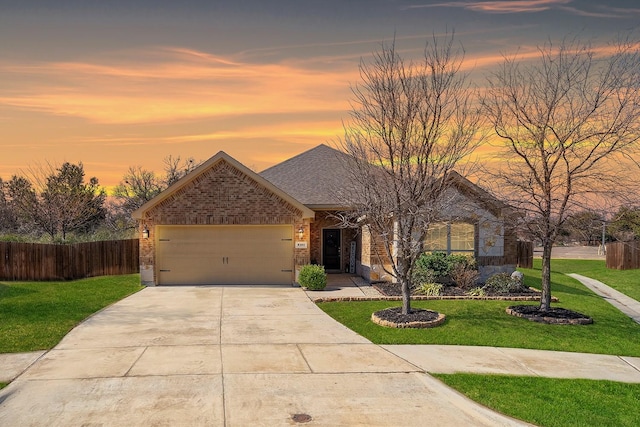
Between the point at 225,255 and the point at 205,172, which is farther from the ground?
the point at 205,172

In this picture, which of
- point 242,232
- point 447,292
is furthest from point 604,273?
point 242,232

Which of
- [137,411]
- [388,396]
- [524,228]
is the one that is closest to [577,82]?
[524,228]

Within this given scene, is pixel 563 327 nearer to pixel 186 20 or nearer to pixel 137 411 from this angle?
pixel 137 411

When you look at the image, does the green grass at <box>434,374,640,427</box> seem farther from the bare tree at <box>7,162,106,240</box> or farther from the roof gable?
the bare tree at <box>7,162,106,240</box>

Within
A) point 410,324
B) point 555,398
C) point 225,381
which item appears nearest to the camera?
point 555,398

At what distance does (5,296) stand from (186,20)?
11.3 metres

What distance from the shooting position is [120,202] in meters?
Result: 49.7

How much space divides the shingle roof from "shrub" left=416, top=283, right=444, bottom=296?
15.9ft

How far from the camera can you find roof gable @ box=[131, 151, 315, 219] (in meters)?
21.3

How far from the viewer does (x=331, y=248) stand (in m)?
26.0

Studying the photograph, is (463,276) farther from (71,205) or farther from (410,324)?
(71,205)

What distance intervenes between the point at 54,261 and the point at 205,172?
8650 millimetres

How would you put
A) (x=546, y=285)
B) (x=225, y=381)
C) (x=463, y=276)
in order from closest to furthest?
(x=225, y=381) → (x=546, y=285) → (x=463, y=276)

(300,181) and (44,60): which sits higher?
(44,60)
